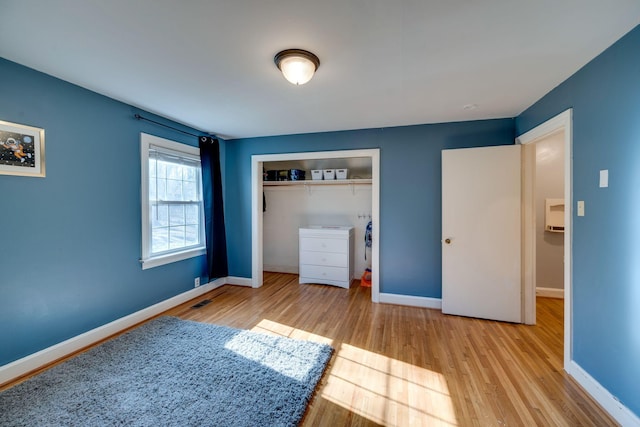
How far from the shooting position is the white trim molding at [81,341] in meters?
1.93

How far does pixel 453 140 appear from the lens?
3.19m

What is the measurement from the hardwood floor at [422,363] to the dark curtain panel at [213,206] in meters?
0.56

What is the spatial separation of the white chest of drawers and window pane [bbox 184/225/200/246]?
5.00ft

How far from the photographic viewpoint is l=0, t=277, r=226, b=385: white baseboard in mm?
1922

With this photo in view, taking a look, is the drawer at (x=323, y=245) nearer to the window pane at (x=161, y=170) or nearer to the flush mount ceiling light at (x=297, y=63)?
the window pane at (x=161, y=170)

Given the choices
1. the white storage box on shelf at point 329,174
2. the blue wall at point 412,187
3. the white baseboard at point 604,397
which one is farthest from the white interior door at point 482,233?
the white storage box on shelf at point 329,174

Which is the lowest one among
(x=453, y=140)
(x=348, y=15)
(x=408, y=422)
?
(x=408, y=422)

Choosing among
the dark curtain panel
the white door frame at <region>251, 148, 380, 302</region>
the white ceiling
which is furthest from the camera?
the dark curtain panel

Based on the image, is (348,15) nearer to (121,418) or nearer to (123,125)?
(123,125)

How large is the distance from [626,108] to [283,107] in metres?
2.58

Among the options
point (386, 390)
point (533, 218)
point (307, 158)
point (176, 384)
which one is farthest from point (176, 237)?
point (533, 218)

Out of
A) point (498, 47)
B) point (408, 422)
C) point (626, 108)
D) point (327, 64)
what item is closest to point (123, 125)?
point (327, 64)

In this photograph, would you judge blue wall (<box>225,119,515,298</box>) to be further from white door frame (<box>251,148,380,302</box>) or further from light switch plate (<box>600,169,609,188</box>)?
light switch plate (<box>600,169,609,188</box>)

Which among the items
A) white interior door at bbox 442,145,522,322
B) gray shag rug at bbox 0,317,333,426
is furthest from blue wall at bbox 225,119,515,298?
gray shag rug at bbox 0,317,333,426
